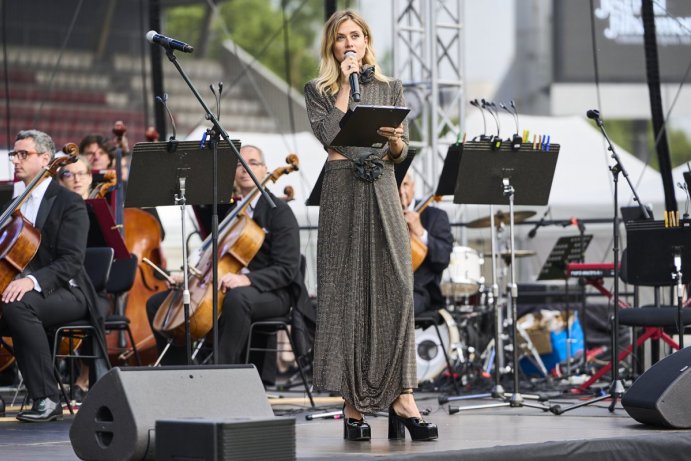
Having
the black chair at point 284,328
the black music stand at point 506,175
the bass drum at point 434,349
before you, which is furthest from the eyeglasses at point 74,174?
the bass drum at point 434,349

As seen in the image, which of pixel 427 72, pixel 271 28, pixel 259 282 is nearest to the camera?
pixel 259 282

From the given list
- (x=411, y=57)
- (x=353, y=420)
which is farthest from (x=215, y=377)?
(x=411, y=57)

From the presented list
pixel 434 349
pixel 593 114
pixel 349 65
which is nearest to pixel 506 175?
pixel 593 114

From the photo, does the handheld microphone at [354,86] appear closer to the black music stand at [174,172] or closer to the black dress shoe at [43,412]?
the black music stand at [174,172]

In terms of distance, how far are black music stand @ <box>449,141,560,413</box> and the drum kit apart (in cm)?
179

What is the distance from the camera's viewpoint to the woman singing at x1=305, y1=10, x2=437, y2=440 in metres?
4.05

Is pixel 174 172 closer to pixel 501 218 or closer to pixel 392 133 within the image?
pixel 392 133

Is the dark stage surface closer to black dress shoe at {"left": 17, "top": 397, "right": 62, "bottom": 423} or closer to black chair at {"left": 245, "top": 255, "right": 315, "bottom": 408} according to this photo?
black dress shoe at {"left": 17, "top": 397, "right": 62, "bottom": 423}

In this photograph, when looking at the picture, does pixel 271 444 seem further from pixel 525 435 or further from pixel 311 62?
pixel 311 62

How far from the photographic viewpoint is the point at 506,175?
555 cm

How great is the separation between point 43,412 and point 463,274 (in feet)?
10.8

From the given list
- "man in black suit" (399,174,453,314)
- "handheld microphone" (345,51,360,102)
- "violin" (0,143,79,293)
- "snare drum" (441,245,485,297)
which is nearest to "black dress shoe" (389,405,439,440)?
"handheld microphone" (345,51,360,102)

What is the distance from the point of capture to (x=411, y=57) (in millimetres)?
8773

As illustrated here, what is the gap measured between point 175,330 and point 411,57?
381 centimetres
